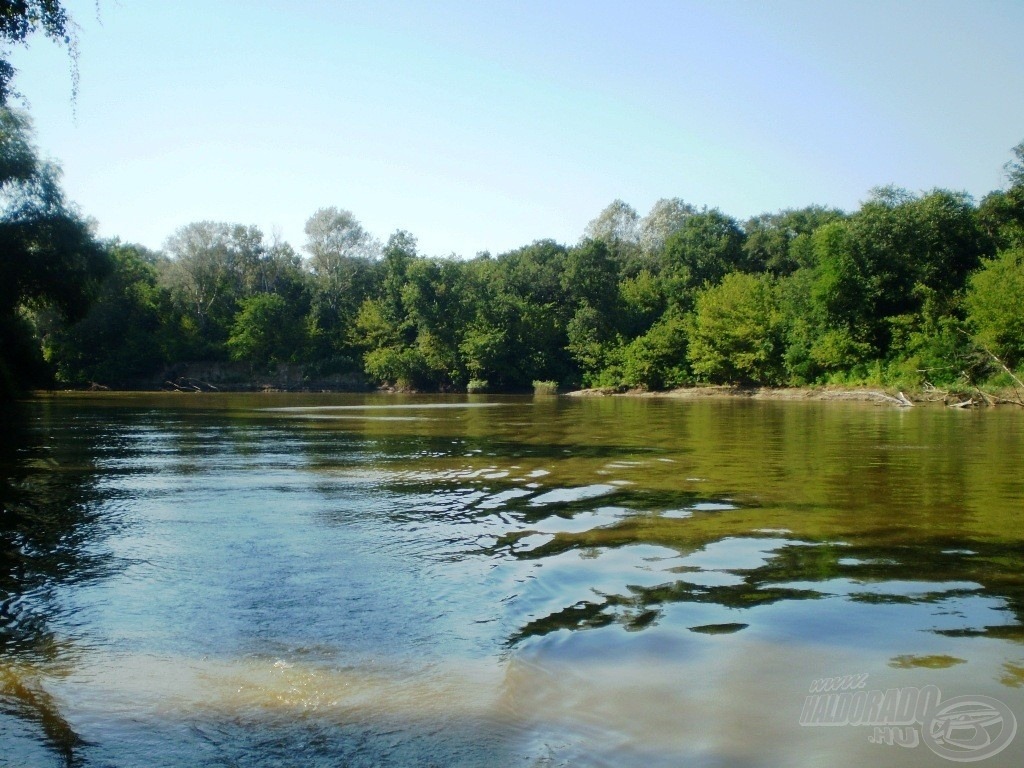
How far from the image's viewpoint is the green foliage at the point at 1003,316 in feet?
149

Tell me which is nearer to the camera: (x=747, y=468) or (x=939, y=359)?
(x=747, y=468)

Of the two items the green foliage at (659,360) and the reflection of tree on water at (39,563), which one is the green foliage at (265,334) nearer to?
the green foliage at (659,360)

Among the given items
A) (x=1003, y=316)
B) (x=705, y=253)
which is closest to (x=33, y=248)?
(x=1003, y=316)

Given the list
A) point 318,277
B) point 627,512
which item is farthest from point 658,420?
point 318,277

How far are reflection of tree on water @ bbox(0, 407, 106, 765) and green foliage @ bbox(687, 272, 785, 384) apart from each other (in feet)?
185

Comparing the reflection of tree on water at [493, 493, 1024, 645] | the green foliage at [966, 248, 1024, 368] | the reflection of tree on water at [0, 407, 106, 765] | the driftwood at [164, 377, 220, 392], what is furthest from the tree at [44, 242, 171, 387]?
the reflection of tree on water at [493, 493, 1024, 645]

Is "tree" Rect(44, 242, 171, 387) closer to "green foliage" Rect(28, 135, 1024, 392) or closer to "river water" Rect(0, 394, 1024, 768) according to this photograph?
"green foliage" Rect(28, 135, 1024, 392)

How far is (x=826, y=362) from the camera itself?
194ft

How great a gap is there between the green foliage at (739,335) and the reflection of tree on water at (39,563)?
56.5 metres

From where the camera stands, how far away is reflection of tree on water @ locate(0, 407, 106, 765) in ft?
16.1

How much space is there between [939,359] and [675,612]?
5166 cm

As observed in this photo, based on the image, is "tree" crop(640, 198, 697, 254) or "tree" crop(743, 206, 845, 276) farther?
"tree" crop(640, 198, 697, 254)

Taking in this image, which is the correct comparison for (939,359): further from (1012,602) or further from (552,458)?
(1012,602)

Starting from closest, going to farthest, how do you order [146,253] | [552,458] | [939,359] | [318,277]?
[552,458] < [939,359] < [318,277] < [146,253]
